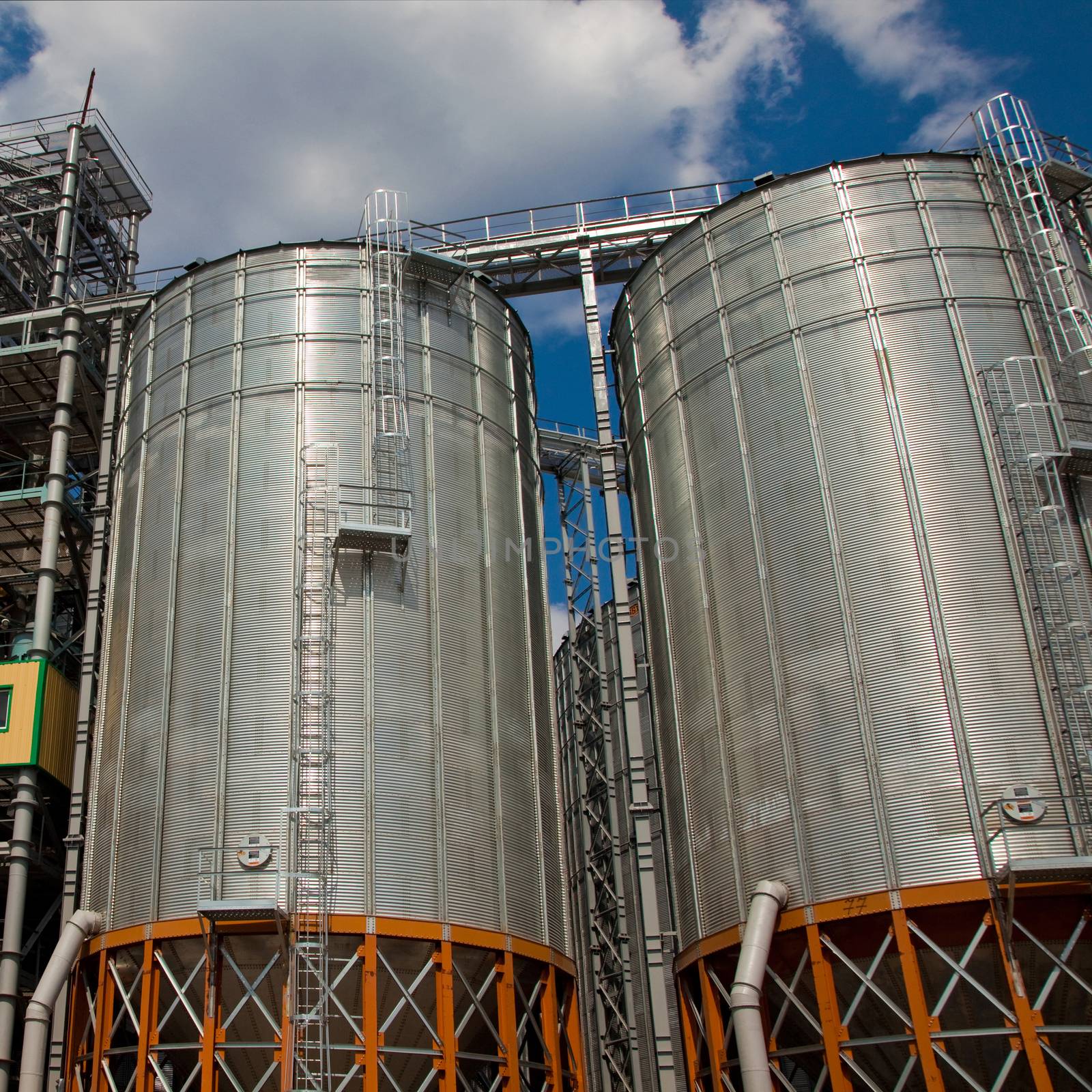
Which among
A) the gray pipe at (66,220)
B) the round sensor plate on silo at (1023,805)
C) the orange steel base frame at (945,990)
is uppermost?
the gray pipe at (66,220)

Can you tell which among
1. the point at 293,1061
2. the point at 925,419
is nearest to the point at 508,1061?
the point at 293,1061

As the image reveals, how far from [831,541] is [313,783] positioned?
12.8 meters

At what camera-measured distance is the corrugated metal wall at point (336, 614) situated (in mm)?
28531

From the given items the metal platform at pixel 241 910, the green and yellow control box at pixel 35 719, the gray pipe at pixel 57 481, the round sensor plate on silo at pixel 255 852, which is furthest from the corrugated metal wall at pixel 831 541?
the gray pipe at pixel 57 481

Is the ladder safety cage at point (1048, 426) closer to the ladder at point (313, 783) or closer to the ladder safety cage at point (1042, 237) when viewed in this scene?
the ladder safety cage at point (1042, 237)

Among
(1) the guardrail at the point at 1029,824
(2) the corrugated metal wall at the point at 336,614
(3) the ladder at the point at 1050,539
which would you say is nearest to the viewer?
(1) the guardrail at the point at 1029,824

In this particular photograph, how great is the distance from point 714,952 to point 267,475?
50.7 feet

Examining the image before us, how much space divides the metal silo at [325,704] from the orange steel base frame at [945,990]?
264 inches

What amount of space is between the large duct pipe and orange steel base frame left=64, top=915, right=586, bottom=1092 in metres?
5.11

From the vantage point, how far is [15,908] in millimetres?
31250

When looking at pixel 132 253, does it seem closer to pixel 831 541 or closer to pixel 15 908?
pixel 15 908

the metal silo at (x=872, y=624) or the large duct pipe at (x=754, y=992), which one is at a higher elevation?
the metal silo at (x=872, y=624)

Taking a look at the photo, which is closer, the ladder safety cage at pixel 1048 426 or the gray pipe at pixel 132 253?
the ladder safety cage at pixel 1048 426

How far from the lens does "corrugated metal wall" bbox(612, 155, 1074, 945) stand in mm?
26891
